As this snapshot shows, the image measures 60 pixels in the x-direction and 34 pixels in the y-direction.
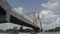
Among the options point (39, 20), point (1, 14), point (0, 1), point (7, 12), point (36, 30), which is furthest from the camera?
point (39, 20)

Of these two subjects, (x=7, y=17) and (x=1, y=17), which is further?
(x=1, y=17)

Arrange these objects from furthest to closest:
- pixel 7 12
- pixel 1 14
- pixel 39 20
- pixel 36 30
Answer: pixel 39 20
pixel 36 30
pixel 1 14
pixel 7 12

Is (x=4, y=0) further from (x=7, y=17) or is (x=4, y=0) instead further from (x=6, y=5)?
(x=7, y=17)

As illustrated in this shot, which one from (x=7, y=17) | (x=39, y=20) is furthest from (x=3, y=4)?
(x=39, y=20)

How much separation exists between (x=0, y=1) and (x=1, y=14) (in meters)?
5.21

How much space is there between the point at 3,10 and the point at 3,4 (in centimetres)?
143

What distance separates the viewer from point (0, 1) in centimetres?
2836

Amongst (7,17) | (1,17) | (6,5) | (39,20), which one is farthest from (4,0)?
(39,20)

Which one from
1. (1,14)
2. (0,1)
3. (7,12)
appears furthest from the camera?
(1,14)

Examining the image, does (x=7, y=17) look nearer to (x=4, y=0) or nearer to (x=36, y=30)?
(x=4, y=0)

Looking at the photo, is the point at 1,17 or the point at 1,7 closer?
the point at 1,7

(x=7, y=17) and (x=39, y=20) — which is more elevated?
(x=39, y=20)

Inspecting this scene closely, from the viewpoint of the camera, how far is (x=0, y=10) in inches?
1206

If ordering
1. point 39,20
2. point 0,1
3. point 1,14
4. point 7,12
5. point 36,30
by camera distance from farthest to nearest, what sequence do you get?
point 39,20 → point 36,30 → point 1,14 → point 7,12 → point 0,1
